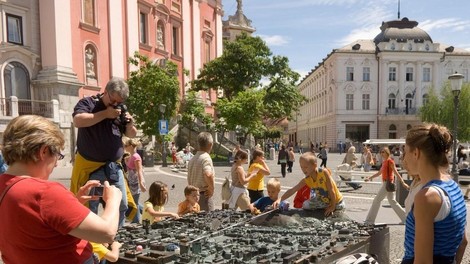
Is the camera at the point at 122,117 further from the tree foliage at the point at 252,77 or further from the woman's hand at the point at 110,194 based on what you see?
the tree foliage at the point at 252,77

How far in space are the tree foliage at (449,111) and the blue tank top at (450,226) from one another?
39.9 meters

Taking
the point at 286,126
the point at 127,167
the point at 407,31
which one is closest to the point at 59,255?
the point at 127,167

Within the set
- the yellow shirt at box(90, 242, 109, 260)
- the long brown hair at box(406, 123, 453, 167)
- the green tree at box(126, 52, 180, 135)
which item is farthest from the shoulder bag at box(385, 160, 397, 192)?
the green tree at box(126, 52, 180, 135)

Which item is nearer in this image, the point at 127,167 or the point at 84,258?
the point at 84,258

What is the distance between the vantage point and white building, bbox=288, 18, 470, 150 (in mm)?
52938

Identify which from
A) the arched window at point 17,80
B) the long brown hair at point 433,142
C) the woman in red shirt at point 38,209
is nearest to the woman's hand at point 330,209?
the long brown hair at point 433,142

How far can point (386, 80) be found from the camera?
5350 cm

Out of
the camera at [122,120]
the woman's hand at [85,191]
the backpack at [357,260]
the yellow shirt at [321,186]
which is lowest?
the backpack at [357,260]

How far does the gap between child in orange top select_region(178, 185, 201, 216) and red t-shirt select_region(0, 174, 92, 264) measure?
3501 millimetres

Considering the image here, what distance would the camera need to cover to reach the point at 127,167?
22.4ft

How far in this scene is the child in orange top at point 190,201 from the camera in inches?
208

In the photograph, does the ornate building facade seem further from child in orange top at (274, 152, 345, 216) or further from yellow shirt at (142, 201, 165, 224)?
child in orange top at (274, 152, 345, 216)

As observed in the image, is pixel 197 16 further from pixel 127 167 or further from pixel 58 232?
pixel 58 232

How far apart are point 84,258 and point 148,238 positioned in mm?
1602
